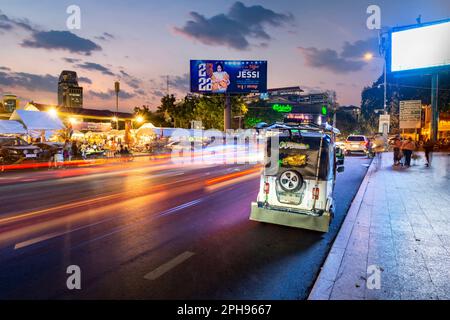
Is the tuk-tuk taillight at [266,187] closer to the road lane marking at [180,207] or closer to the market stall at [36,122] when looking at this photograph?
the road lane marking at [180,207]

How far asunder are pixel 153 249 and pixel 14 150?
71.9 ft

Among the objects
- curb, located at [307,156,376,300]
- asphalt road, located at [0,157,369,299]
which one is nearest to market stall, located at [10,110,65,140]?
asphalt road, located at [0,157,369,299]

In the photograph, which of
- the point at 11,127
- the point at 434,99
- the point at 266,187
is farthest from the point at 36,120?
the point at 434,99

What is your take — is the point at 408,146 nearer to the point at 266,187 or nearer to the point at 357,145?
the point at 357,145

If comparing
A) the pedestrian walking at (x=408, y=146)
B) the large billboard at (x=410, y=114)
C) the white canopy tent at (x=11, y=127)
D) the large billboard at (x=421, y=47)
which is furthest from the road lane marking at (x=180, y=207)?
the large billboard at (x=421, y=47)

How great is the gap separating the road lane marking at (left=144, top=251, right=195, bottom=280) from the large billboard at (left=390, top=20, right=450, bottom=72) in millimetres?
31889

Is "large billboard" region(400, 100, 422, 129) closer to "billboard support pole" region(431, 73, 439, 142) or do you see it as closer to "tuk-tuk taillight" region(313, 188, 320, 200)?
"billboard support pole" region(431, 73, 439, 142)

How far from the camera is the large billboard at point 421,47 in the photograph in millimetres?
26828

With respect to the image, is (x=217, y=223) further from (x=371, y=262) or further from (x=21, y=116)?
(x=21, y=116)

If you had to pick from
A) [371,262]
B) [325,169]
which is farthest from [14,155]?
[371,262]

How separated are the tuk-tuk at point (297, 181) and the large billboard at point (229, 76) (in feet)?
113

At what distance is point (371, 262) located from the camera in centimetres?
494

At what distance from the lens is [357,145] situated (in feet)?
92.6

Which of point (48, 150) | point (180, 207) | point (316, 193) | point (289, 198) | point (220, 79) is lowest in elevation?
point (180, 207)
